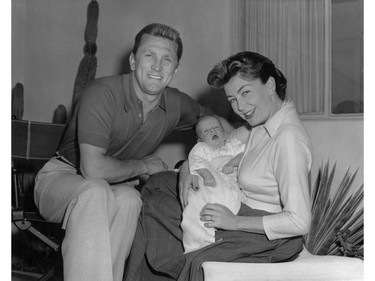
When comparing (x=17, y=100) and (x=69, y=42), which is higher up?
(x=69, y=42)

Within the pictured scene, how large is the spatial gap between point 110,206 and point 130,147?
0.54 m

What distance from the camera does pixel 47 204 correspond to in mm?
2680

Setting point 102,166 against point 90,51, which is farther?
point 90,51

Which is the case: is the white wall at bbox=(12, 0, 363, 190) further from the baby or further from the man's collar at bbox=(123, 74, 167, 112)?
the baby

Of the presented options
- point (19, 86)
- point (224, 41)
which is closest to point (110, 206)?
point (224, 41)

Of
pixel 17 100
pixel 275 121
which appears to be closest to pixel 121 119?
pixel 275 121

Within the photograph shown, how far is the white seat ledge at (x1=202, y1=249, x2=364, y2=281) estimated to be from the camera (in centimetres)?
199

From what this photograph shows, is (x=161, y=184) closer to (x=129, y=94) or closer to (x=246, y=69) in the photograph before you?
(x=129, y=94)

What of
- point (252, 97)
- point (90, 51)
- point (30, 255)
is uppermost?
point (90, 51)

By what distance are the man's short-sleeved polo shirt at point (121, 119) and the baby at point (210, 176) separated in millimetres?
315

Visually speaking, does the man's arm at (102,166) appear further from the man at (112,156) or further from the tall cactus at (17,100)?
the tall cactus at (17,100)

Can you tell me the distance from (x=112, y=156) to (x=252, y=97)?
905mm

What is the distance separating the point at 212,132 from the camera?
101 inches

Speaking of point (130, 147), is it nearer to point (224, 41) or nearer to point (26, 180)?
point (224, 41)
